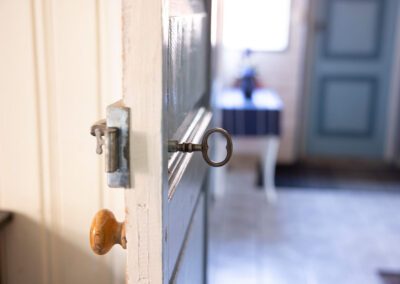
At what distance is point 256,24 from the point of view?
502cm

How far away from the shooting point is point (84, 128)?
1320 mm

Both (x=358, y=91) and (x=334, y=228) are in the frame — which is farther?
(x=358, y=91)

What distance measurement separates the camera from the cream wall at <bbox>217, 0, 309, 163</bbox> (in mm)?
4836

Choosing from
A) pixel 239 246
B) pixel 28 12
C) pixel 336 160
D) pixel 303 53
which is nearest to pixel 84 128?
pixel 28 12

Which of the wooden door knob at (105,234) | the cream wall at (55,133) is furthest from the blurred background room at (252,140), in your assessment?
the wooden door knob at (105,234)

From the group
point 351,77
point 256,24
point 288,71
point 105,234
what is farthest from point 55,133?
point 351,77

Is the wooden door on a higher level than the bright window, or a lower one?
lower

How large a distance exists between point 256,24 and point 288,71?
57cm

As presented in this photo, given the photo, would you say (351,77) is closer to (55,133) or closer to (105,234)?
(55,133)

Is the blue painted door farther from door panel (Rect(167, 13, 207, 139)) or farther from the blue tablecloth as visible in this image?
door panel (Rect(167, 13, 207, 139))

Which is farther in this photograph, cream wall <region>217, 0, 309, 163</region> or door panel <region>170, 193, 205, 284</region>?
cream wall <region>217, 0, 309, 163</region>

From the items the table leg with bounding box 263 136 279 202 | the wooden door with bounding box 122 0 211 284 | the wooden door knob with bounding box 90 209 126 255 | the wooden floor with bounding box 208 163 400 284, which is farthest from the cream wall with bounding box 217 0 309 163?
the wooden door knob with bounding box 90 209 126 255

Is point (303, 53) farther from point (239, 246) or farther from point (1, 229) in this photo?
point (1, 229)

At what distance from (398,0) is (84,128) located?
442 cm
